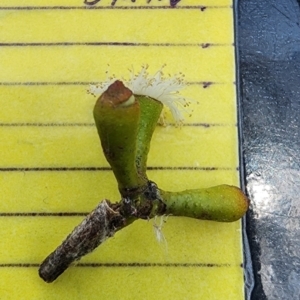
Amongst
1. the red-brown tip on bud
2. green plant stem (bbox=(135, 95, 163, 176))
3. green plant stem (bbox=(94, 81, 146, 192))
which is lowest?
green plant stem (bbox=(135, 95, 163, 176))

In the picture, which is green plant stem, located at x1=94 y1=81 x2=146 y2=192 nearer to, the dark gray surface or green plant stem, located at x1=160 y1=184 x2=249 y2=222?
green plant stem, located at x1=160 y1=184 x2=249 y2=222

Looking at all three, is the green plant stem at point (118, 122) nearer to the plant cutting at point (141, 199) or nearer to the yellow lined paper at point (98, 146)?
the plant cutting at point (141, 199)

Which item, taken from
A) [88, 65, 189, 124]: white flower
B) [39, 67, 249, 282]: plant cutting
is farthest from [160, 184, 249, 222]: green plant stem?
[88, 65, 189, 124]: white flower

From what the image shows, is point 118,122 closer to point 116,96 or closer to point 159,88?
point 116,96

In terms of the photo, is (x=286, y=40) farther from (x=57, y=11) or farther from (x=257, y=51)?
(x=57, y=11)

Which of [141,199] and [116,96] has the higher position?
[116,96]

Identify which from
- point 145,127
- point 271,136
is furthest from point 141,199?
point 271,136

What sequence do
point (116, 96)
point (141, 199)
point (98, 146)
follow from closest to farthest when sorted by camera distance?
1. point (116, 96)
2. point (141, 199)
3. point (98, 146)
